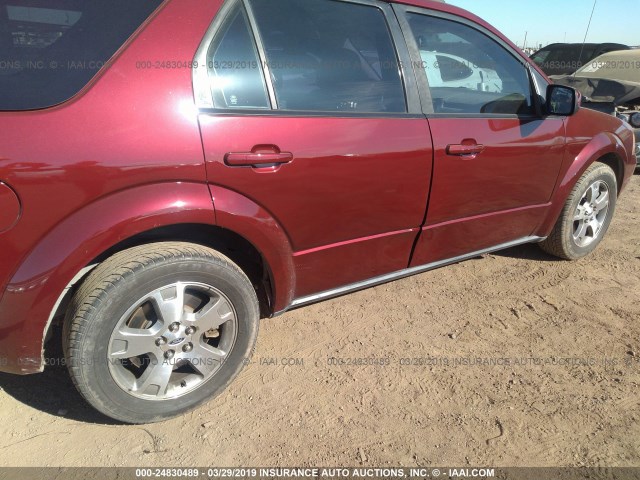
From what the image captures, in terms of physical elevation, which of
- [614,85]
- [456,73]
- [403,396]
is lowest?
[403,396]

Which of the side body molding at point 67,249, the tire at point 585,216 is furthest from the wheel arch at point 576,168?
the side body molding at point 67,249

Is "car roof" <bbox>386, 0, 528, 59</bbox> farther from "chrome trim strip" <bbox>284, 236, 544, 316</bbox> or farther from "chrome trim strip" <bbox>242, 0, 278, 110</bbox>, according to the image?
"chrome trim strip" <bbox>284, 236, 544, 316</bbox>

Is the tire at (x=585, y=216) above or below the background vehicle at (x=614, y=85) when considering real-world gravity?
below

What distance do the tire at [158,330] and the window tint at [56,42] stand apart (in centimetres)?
65

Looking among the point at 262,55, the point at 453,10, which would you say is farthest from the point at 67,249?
the point at 453,10

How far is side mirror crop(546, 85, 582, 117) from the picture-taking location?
2992 mm

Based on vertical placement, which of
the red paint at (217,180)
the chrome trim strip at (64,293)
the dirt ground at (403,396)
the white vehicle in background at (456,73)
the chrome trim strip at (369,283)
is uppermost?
the white vehicle in background at (456,73)

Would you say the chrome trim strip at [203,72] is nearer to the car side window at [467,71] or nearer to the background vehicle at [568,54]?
the car side window at [467,71]

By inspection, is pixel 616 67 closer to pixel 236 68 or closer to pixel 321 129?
pixel 321 129

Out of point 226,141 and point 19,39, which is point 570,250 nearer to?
point 226,141

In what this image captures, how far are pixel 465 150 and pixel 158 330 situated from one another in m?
1.84

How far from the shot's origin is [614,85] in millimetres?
6133

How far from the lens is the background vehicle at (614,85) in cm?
552

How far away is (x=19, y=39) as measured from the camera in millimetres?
1794
